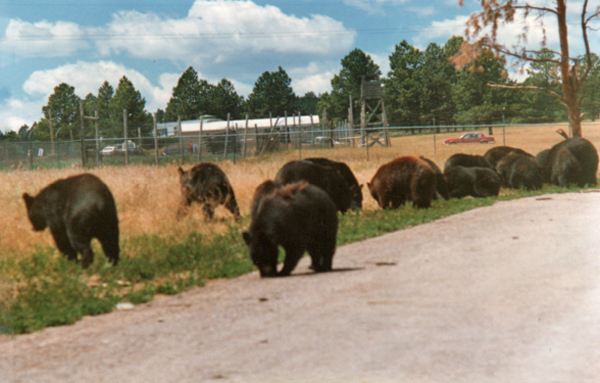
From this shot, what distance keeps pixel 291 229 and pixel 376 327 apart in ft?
4.39

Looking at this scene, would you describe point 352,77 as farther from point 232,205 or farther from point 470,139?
point 470,139

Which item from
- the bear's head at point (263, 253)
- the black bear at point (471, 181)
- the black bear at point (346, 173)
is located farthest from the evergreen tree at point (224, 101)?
the black bear at point (471, 181)

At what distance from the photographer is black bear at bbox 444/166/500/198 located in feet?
33.0

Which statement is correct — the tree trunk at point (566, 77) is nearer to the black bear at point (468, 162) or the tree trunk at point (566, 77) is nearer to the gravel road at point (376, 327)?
the gravel road at point (376, 327)

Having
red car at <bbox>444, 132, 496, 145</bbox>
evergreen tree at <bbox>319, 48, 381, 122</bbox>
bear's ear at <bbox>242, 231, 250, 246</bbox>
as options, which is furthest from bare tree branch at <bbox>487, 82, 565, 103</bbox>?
bear's ear at <bbox>242, 231, 250, 246</bbox>

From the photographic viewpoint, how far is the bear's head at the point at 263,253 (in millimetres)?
4355

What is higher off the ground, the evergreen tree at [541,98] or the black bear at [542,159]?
the evergreen tree at [541,98]

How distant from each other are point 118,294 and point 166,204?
89 centimetres

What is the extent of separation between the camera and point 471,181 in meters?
10.1

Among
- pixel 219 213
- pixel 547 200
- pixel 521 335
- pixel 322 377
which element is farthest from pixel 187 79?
pixel 547 200

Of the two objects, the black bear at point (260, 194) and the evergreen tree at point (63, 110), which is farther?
the black bear at point (260, 194)

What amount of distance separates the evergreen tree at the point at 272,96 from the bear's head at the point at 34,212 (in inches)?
77.7

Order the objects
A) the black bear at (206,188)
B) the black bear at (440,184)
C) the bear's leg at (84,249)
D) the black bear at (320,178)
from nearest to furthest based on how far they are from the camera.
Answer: the bear's leg at (84,249)
the black bear at (206,188)
the black bear at (320,178)
the black bear at (440,184)

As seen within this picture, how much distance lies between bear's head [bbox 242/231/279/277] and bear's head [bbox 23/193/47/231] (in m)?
1.72
